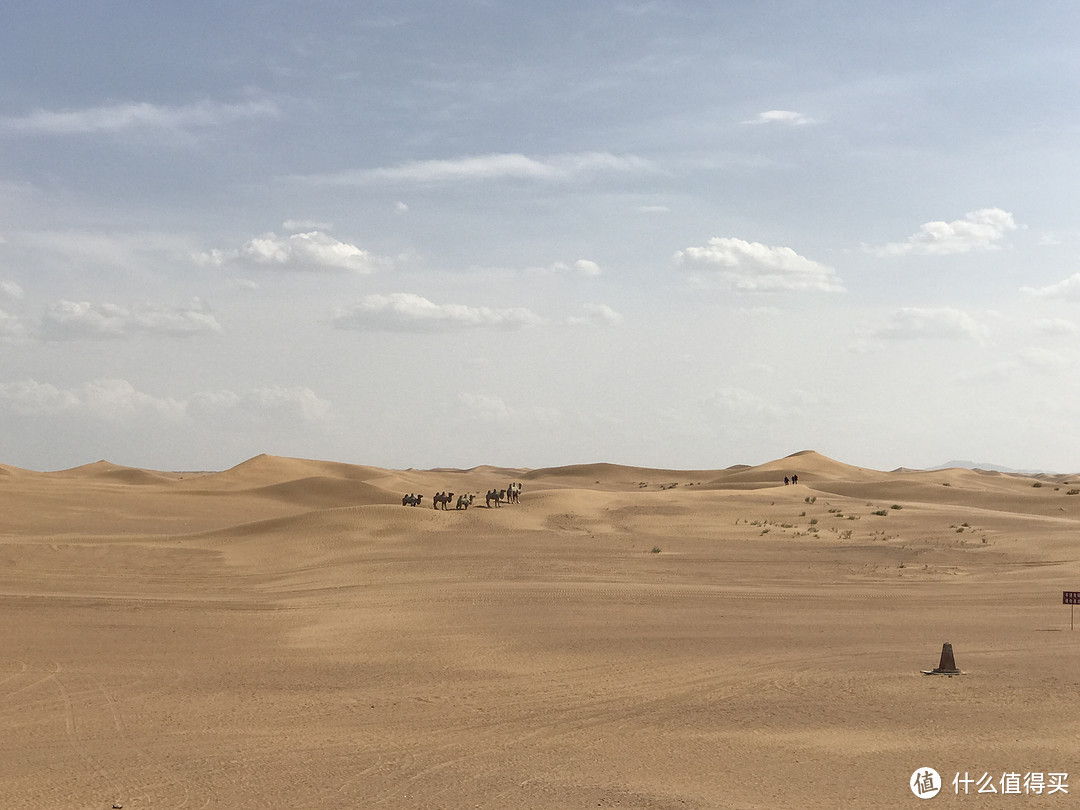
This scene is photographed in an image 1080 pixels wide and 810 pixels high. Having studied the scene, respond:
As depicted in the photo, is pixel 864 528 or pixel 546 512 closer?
pixel 864 528

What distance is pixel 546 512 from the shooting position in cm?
3491

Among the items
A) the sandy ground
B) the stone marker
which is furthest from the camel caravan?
the stone marker

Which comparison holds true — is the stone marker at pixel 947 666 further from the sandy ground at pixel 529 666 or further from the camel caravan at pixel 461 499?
the camel caravan at pixel 461 499

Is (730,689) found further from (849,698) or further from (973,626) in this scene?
(973,626)

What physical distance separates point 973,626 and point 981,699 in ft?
18.0

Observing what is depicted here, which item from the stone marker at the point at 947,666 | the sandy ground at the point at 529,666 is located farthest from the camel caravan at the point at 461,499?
the stone marker at the point at 947,666

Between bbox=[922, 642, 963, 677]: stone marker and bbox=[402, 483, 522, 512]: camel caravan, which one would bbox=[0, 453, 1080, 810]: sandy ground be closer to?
bbox=[922, 642, 963, 677]: stone marker

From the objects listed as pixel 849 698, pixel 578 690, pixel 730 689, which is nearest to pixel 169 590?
pixel 578 690

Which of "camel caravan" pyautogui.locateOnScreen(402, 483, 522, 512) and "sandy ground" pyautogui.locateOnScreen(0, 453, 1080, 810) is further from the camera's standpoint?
"camel caravan" pyautogui.locateOnScreen(402, 483, 522, 512)

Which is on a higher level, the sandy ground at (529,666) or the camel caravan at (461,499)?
the camel caravan at (461,499)

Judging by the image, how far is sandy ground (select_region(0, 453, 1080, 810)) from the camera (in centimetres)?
880

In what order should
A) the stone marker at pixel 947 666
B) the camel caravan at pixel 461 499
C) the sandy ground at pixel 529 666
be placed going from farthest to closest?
the camel caravan at pixel 461 499
the stone marker at pixel 947 666
the sandy ground at pixel 529 666

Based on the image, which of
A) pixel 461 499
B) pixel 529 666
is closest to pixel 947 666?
pixel 529 666

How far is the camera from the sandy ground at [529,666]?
28.9 feet
